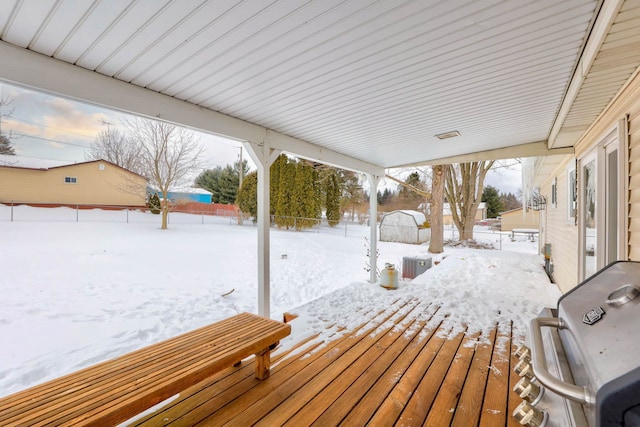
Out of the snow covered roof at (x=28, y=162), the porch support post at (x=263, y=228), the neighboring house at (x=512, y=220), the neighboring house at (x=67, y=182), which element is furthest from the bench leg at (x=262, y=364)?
the neighboring house at (x=512, y=220)

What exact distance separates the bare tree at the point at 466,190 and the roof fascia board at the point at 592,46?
33.3 ft

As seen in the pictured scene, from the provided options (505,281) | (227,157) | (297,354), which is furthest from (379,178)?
(227,157)

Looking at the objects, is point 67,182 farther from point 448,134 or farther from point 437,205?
point 448,134

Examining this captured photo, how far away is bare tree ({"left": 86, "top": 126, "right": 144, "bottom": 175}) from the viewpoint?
13.1m

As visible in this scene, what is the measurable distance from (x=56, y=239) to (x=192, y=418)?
10153 millimetres

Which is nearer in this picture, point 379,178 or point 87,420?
point 87,420

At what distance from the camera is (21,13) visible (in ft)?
4.64

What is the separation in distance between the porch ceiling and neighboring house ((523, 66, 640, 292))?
8.0 inches

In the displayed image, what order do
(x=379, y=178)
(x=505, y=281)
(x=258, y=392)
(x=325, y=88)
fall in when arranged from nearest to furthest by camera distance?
(x=258, y=392) < (x=325, y=88) < (x=505, y=281) < (x=379, y=178)

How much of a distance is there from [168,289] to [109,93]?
Answer: 15.2 ft

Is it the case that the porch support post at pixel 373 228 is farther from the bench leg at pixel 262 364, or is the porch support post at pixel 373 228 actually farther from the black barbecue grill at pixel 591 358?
the black barbecue grill at pixel 591 358

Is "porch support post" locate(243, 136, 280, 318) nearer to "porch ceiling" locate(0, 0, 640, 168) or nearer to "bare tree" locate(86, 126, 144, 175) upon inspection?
"porch ceiling" locate(0, 0, 640, 168)

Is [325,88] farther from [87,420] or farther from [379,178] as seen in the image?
[379,178]

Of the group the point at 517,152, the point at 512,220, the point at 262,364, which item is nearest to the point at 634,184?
the point at 517,152
